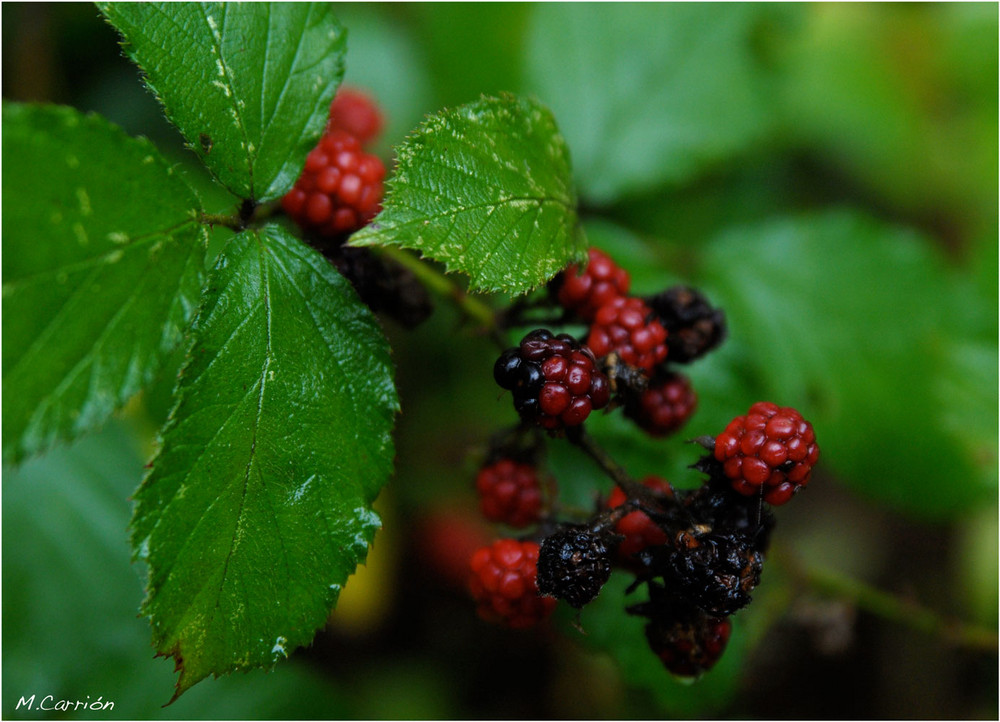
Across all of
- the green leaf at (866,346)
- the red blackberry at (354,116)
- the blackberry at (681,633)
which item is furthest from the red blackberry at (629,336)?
the red blackberry at (354,116)

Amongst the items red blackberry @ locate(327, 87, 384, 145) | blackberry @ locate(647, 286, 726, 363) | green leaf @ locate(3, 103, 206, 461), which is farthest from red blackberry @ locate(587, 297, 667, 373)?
red blackberry @ locate(327, 87, 384, 145)

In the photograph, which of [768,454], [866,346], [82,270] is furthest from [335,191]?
[866,346]

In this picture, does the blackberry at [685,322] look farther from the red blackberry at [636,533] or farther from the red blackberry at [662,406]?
the red blackberry at [636,533]

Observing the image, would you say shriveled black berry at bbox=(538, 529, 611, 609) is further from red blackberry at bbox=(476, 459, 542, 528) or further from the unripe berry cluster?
the unripe berry cluster

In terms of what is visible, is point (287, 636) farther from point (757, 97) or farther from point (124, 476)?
point (757, 97)

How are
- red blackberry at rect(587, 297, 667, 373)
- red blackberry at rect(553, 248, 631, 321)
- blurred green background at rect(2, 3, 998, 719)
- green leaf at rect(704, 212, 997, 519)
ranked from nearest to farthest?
red blackberry at rect(587, 297, 667, 373)
red blackberry at rect(553, 248, 631, 321)
blurred green background at rect(2, 3, 998, 719)
green leaf at rect(704, 212, 997, 519)

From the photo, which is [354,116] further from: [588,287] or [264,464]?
[264,464]
